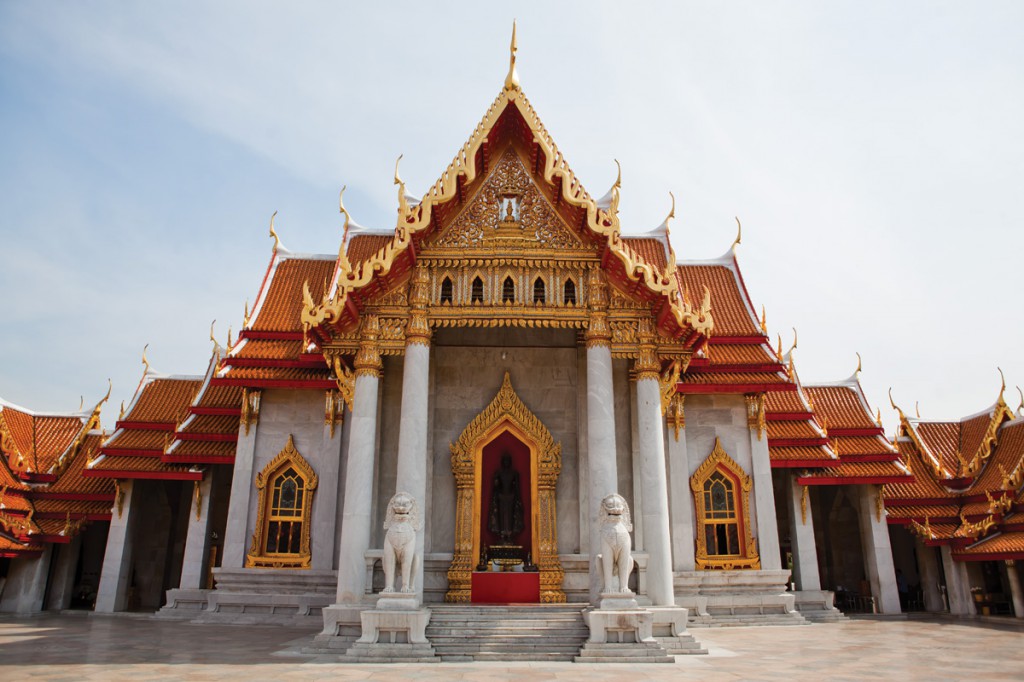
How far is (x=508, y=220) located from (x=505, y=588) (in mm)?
6197

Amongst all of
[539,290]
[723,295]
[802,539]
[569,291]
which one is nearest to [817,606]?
[802,539]

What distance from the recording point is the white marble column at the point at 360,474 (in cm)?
1062

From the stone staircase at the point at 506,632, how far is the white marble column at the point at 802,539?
795cm

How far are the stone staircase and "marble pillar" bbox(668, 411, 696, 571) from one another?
15.0ft

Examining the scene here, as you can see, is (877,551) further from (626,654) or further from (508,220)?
(508,220)

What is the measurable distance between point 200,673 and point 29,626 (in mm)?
8517

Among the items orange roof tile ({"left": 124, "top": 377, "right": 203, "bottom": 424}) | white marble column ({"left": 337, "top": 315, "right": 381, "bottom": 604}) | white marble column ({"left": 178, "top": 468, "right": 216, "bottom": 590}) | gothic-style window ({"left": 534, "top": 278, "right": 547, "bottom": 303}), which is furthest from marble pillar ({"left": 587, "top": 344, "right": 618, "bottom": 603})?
orange roof tile ({"left": 124, "top": 377, "right": 203, "bottom": 424})

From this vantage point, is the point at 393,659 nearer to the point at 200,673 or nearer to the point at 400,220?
the point at 200,673

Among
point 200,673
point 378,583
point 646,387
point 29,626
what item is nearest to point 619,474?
point 646,387

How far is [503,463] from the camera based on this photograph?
13531mm

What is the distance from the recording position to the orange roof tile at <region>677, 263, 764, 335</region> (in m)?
18.1

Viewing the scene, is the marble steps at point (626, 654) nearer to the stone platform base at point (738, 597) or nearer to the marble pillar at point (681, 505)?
the stone platform base at point (738, 597)

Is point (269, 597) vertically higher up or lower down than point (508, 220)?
lower down

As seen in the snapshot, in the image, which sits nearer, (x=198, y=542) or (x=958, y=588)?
(x=198, y=542)
